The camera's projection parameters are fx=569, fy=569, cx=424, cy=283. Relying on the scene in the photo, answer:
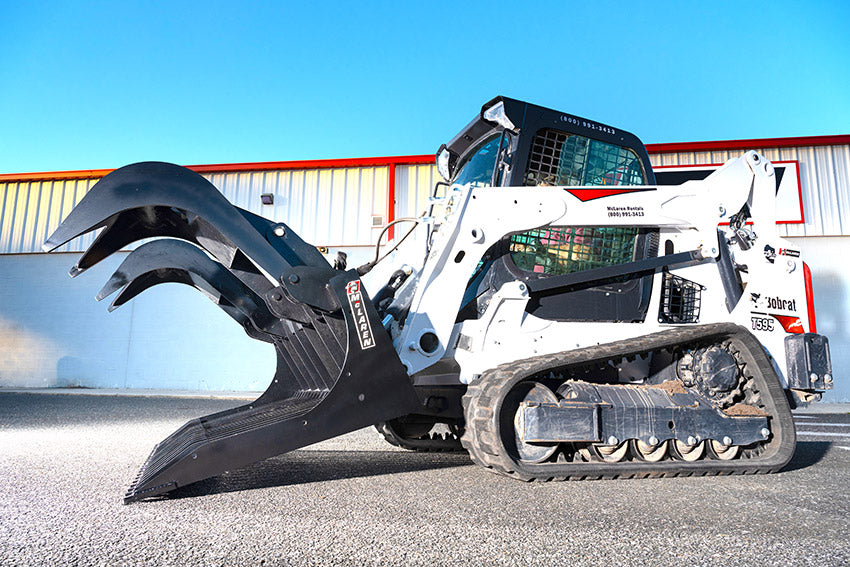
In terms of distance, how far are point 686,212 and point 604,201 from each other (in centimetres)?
77

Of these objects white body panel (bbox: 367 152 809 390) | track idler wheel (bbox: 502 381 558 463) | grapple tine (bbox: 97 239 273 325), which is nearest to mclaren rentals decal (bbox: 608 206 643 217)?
white body panel (bbox: 367 152 809 390)

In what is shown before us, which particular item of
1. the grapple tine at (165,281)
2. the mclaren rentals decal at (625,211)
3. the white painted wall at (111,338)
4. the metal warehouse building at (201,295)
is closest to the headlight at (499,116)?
the mclaren rentals decal at (625,211)

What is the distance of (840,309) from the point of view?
13234 mm

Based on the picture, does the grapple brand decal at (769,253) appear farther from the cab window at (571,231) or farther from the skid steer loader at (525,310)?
the cab window at (571,231)

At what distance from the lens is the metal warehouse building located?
13719 mm

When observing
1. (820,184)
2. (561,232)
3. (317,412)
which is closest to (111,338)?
(317,412)

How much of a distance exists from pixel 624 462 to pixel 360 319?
1.94 metres

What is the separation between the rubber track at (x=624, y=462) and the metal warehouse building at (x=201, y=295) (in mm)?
10671

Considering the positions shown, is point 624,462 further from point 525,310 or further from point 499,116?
point 499,116

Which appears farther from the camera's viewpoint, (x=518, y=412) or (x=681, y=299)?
(x=681, y=299)

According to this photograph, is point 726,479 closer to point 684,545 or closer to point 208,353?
point 684,545

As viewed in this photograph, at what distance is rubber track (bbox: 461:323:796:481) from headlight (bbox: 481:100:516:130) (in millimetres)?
1725

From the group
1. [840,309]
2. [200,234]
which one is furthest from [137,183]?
[840,309]

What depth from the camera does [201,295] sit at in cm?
1484
